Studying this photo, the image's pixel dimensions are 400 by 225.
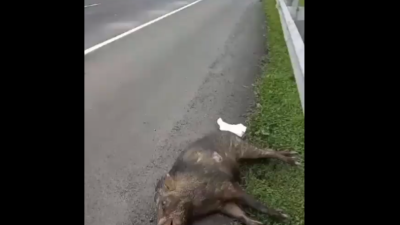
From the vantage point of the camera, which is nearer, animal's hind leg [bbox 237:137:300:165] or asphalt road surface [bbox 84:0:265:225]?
asphalt road surface [bbox 84:0:265:225]

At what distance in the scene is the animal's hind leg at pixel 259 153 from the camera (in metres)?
4.90

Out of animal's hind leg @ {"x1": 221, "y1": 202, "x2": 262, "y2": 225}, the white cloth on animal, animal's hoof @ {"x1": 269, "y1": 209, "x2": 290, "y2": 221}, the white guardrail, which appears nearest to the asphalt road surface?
animal's hind leg @ {"x1": 221, "y1": 202, "x2": 262, "y2": 225}

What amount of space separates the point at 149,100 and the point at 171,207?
3.66m

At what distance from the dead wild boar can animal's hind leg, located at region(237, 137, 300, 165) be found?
0.17 m

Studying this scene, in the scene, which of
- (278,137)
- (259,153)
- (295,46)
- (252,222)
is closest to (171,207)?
(252,222)

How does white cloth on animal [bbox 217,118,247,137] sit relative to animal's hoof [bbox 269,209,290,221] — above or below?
above

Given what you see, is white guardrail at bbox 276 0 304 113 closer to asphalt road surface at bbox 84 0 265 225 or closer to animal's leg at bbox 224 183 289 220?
asphalt road surface at bbox 84 0 265 225

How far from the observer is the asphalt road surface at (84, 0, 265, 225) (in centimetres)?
477

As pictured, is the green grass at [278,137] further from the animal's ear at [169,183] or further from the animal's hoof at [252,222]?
the animal's ear at [169,183]

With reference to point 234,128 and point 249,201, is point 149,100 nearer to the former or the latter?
point 234,128

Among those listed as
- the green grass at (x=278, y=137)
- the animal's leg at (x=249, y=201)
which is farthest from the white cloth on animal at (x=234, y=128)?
the animal's leg at (x=249, y=201)
